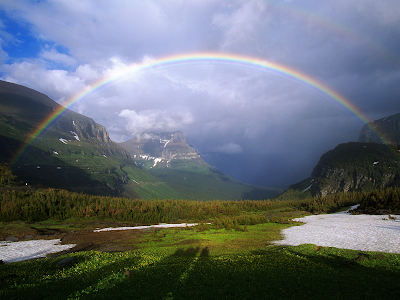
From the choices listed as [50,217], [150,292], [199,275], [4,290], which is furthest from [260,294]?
[50,217]

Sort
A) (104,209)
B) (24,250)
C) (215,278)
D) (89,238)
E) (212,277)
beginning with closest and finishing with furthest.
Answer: (215,278) → (212,277) → (24,250) → (89,238) → (104,209)

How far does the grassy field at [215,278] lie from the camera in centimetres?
1072

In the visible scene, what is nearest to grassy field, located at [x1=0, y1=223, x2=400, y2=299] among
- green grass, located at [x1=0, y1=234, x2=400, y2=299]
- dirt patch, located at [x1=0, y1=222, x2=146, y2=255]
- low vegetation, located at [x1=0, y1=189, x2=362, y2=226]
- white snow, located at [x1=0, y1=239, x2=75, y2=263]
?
green grass, located at [x1=0, y1=234, x2=400, y2=299]

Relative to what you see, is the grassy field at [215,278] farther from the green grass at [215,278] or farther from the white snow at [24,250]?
the white snow at [24,250]

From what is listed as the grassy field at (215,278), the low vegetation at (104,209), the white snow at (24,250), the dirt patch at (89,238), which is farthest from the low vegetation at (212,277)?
the low vegetation at (104,209)

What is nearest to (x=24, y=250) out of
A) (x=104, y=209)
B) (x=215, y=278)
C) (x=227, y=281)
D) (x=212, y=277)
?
(x=212, y=277)

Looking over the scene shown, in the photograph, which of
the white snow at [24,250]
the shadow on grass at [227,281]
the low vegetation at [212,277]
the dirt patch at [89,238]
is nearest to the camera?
the shadow on grass at [227,281]

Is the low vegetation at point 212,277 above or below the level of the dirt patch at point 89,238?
above

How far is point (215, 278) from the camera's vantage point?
12930 mm

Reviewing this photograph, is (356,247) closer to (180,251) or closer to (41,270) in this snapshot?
(180,251)

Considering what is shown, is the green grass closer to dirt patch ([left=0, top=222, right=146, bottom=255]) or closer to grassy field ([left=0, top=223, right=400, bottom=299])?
grassy field ([left=0, top=223, right=400, bottom=299])

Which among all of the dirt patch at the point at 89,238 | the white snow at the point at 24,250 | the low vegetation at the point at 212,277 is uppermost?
the low vegetation at the point at 212,277

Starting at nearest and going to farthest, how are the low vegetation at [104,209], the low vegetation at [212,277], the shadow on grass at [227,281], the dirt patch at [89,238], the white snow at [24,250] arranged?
the shadow on grass at [227,281], the low vegetation at [212,277], the white snow at [24,250], the dirt patch at [89,238], the low vegetation at [104,209]

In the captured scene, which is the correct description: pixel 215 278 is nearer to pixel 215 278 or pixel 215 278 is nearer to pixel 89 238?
pixel 215 278
